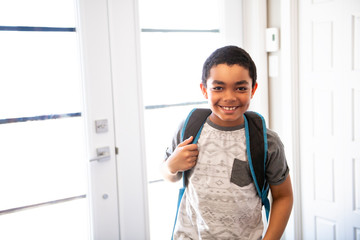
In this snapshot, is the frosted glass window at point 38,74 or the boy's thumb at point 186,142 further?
the frosted glass window at point 38,74

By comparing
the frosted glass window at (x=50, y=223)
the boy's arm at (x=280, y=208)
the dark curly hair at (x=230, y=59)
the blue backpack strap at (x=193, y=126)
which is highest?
the dark curly hair at (x=230, y=59)

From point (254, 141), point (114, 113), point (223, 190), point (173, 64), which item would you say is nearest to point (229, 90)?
point (254, 141)

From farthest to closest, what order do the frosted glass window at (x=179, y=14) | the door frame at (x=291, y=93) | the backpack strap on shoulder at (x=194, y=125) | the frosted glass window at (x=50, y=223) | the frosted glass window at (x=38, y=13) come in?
the door frame at (x=291, y=93) → the frosted glass window at (x=179, y=14) → the frosted glass window at (x=50, y=223) → the frosted glass window at (x=38, y=13) → the backpack strap on shoulder at (x=194, y=125)

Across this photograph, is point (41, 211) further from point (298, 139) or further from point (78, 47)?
point (298, 139)

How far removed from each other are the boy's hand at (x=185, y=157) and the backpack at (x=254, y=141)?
0.14 ft

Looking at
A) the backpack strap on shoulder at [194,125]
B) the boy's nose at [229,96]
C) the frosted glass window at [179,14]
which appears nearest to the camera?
the boy's nose at [229,96]

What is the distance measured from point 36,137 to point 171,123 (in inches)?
30.0

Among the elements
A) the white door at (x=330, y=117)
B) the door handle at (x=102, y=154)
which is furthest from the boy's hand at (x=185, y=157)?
the white door at (x=330, y=117)

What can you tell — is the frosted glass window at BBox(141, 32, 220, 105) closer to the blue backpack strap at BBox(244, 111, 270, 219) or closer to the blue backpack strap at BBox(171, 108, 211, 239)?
the blue backpack strap at BBox(171, 108, 211, 239)

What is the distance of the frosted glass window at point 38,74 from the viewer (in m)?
1.66

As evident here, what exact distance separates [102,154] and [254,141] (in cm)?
108

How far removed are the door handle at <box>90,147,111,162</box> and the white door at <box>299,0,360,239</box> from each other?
3.95 feet

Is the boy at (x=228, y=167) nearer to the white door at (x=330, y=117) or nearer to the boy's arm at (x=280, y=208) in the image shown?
the boy's arm at (x=280, y=208)

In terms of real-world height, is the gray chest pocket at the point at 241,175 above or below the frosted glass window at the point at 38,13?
below
